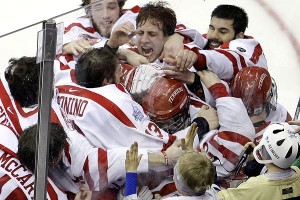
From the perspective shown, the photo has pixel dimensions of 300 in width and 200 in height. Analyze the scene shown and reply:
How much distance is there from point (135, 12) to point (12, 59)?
Result: 374 millimetres

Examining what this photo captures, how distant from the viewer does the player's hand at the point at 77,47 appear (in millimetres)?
3010

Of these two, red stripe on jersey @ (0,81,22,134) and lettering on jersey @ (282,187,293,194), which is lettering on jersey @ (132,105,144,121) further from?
lettering on jersey @ (282,187,293,194)

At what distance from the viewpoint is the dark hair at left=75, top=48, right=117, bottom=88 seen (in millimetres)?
2982

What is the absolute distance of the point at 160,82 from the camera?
9.89 ft

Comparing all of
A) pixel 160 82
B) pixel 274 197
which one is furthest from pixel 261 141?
pixel 160 82

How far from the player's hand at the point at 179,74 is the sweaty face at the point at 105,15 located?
206 millimetres

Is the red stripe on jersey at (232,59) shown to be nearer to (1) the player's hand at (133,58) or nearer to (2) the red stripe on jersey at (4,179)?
(1) the player's hand at (133,58)

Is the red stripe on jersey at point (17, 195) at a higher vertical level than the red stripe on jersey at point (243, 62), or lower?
lower

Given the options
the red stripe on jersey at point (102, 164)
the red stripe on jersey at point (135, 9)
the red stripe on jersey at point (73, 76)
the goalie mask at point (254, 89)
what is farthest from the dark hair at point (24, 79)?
the goalie mask at point (254, 89)

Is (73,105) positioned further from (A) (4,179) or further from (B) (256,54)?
(B) (256,54)

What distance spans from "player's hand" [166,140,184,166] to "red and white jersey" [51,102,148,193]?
0.22 ft

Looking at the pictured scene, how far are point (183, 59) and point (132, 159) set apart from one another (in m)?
0.35

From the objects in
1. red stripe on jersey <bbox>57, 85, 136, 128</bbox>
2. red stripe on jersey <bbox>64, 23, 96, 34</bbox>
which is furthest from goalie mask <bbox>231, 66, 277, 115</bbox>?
red stripe on jersey <bbox>64, 23, 96, 34</bbox>

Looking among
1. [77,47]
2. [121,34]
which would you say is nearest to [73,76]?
[77,47]
